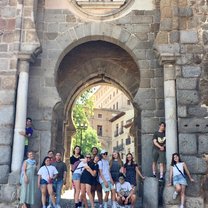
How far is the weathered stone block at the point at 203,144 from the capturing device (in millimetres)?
9087

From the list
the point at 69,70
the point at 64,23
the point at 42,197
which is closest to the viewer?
the point at 42,197

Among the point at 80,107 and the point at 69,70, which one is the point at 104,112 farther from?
the point at 69,70

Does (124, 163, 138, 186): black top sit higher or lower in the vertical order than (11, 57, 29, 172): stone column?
lower

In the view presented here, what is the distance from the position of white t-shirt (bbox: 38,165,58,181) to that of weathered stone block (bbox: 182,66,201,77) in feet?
13.6

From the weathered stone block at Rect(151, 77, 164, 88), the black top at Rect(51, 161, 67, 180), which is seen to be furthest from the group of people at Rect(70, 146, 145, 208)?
the weathered stone block at Rect(151, 77, 164, 88)

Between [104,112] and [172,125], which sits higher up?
[104,112]

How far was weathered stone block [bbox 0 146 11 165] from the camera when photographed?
9270 mm

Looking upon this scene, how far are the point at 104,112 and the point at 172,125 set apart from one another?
50620 millimetres

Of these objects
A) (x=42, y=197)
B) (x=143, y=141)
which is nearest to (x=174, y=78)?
(x=143, y=141)

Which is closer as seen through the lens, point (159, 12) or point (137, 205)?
point (137, 205)

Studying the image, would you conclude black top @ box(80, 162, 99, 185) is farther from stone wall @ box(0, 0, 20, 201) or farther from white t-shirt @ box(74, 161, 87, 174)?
stone wall @ box(0, 0, 20, 201)

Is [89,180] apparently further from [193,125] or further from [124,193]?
[193,125]

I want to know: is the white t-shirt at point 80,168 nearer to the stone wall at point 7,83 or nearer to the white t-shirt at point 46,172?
the white t-shirt at point 46,172

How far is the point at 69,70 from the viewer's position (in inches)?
526
